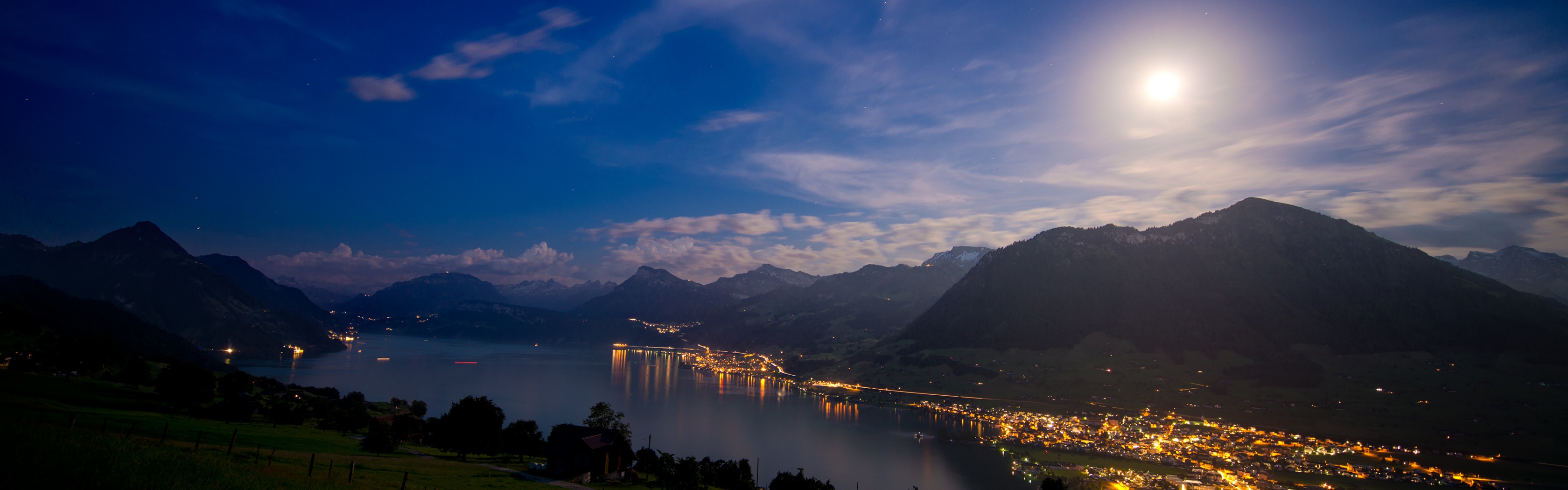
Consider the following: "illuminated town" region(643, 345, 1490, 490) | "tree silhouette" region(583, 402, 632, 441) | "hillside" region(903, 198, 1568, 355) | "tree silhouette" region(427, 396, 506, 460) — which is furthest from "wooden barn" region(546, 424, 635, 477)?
"hillside" region(903, 198, 1568, 355)

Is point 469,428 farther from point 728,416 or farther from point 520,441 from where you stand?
point 728,416

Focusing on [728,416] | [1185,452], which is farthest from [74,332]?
[1185,452]

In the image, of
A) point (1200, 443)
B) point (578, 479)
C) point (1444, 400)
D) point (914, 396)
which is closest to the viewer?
point (578, 479)

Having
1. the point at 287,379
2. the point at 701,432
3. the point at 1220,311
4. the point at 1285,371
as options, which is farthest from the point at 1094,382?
the point at 287,379

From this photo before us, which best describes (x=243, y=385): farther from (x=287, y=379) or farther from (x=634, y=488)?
(x=287, y=379)

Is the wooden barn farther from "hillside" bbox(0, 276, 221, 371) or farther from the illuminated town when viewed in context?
"hillside" bbox(0, 276, 221, 371)

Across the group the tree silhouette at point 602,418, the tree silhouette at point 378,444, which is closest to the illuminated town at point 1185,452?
the tree silhouette at point 602,418

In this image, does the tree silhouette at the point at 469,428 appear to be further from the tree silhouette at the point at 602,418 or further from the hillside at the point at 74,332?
the hillside at the point at 74,332
